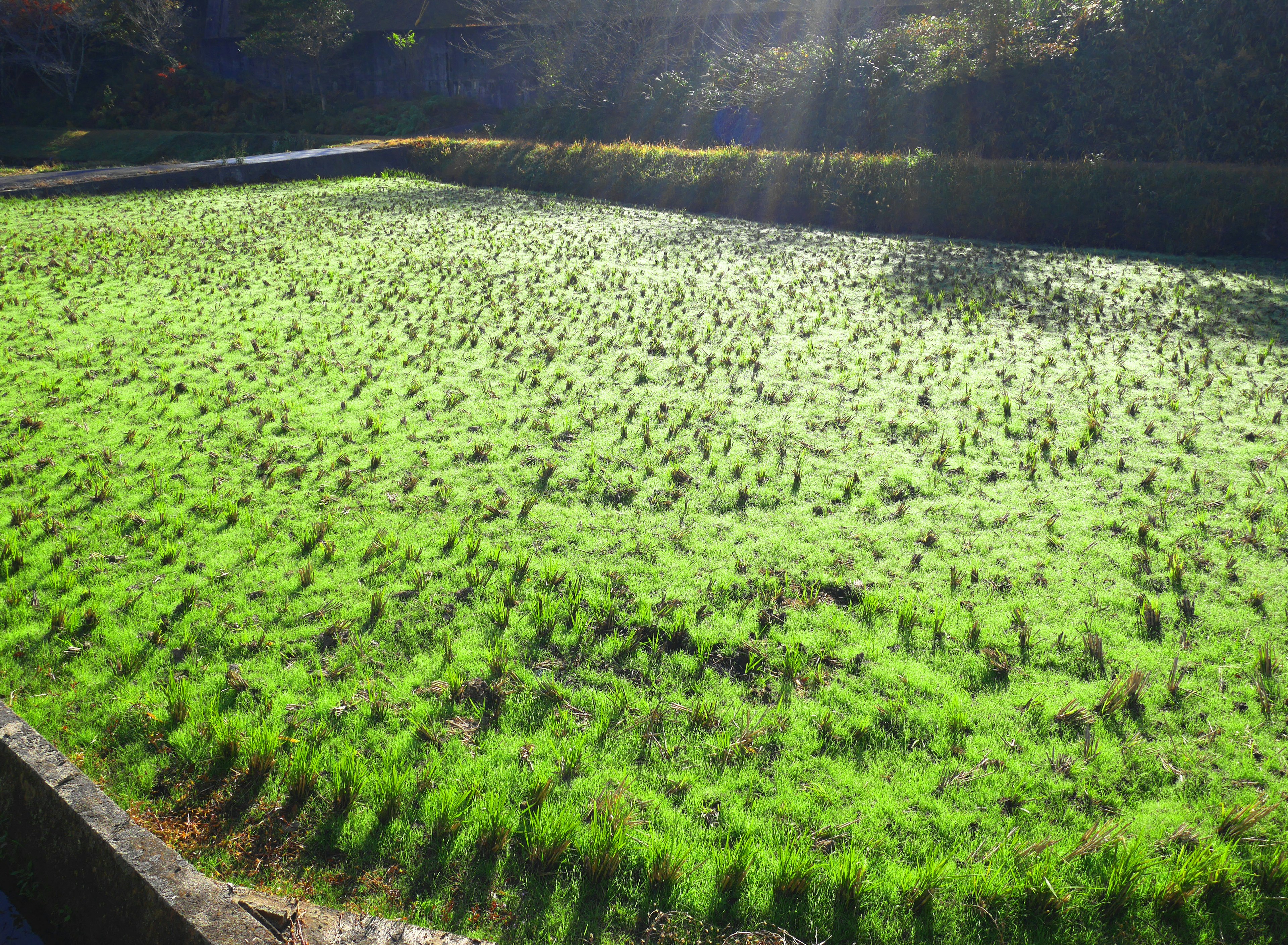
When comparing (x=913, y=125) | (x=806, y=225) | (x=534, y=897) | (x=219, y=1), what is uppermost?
(x=219, y=1)

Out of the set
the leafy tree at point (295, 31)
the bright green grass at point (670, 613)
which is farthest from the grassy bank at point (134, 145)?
the bright green grass at point (670, 613)

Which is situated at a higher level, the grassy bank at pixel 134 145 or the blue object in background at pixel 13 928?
the grassy bank at pixel 134 145

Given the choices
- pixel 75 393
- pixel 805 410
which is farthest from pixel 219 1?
pixel 805 410

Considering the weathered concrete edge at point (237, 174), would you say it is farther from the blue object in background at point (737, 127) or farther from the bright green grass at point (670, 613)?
the bright green grass at point (670, 613)

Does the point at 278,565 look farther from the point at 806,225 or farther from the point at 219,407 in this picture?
the point at 806,225

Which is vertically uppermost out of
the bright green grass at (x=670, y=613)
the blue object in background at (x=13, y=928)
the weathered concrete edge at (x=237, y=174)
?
the weathered concrete edge at (x=237, y=174)
